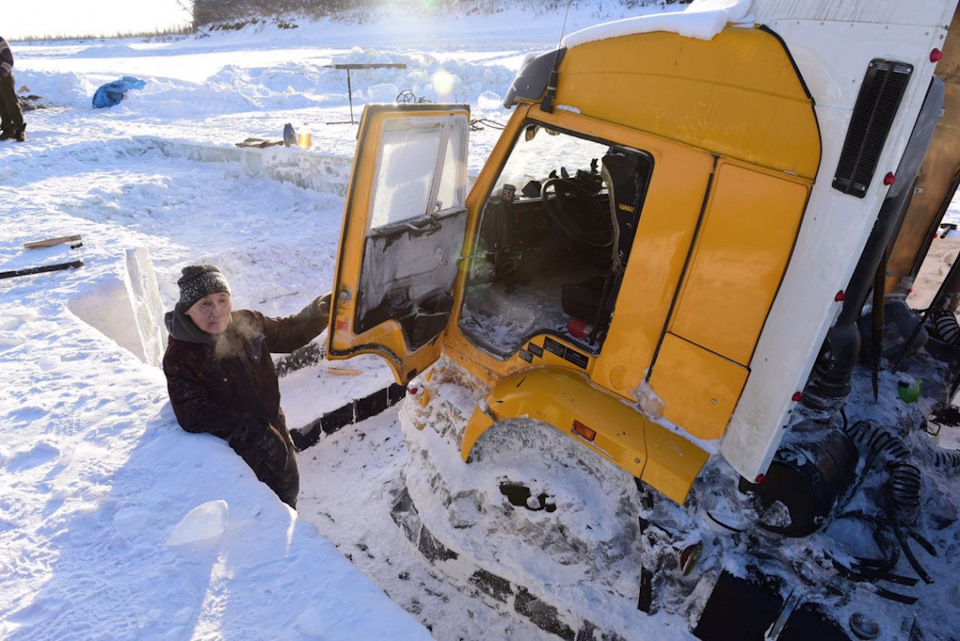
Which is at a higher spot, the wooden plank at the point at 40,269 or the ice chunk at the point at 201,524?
the ice chunk at the point at 201,524

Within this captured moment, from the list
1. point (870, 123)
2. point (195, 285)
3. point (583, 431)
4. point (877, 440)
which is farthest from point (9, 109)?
point (877, 440)

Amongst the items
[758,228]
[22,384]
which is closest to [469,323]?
[758,228]

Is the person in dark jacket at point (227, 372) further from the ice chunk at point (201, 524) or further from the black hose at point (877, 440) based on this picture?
the black hose at point (877, 440)

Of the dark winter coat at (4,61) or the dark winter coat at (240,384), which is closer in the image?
the dark winter coat at (240,384)

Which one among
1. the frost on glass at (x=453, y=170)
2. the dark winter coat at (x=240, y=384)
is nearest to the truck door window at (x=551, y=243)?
the frost on glass at (x=453, y=170)

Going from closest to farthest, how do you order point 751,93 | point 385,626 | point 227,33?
point 385,626
point 751,93
point 227,33

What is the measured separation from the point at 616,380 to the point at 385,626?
4.79 feet

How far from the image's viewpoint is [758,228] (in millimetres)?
2057

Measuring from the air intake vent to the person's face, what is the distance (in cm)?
259

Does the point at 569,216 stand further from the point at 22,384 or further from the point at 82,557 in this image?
the point at 22,384

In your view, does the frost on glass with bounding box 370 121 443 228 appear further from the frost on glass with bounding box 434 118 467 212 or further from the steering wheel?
the steering wheel

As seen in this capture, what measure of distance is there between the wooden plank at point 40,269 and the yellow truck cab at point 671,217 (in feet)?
11.9

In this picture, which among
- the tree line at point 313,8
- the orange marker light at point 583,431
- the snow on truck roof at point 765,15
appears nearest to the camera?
the snow on truck roof at point 765,15

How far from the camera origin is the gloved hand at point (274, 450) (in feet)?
9.41
